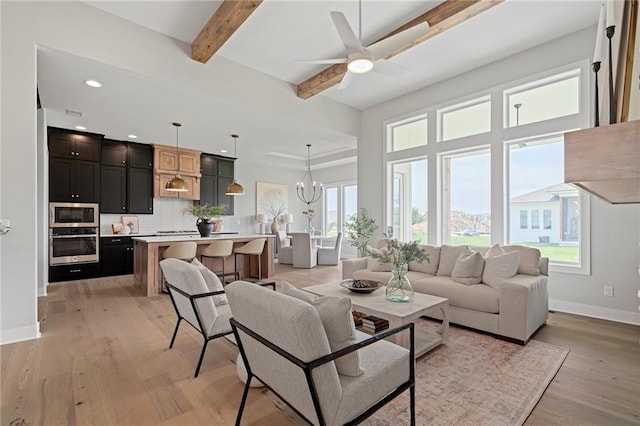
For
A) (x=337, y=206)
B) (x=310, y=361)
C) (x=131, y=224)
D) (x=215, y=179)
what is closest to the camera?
(x=310, y=361)

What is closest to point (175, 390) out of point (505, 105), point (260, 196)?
point (505, 105)

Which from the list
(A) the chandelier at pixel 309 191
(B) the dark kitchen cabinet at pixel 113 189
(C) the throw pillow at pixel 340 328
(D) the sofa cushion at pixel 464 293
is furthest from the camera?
(A) the chandelier at pixel 309 191

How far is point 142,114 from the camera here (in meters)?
5.00

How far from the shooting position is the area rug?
1.89 meters

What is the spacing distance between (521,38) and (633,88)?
4.05 m

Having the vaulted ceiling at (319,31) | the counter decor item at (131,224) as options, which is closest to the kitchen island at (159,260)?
the counter decor item at (131,224)

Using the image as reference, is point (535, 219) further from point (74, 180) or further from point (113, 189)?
point (74, 180)

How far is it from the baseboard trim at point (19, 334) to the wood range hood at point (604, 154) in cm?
437

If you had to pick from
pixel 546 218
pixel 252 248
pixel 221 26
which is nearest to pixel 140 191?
pixel 252 248

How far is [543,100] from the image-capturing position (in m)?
4.15

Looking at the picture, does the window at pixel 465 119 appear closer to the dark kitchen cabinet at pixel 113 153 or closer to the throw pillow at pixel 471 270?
the throw pillow at pixel 471 270

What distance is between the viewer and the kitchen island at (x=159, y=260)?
4.78 metres

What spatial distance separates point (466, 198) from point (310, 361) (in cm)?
454

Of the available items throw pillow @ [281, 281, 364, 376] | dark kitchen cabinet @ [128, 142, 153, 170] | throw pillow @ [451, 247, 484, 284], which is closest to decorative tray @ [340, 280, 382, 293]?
throw pillow @ [451, 247, 484, 284]
